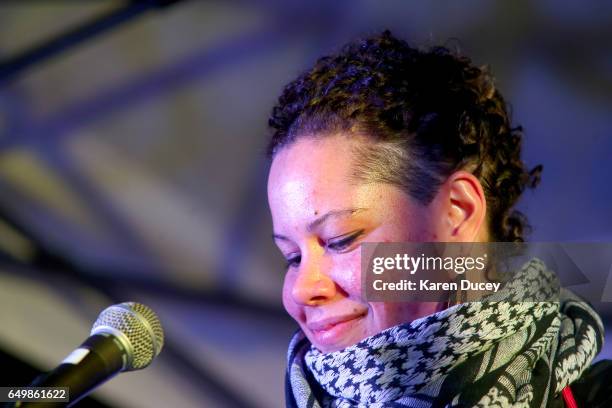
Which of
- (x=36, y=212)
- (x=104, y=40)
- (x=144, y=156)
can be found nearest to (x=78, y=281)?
(x=36, y=212)

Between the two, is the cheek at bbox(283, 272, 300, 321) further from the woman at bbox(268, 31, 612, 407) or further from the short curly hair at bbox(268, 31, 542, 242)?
the short curly hair at bbox(268, 31, 542, 242)

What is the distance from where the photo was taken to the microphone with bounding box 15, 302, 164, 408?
67cm

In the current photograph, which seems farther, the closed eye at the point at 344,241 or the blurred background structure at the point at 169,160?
the blurred background structure at the point at 169,160

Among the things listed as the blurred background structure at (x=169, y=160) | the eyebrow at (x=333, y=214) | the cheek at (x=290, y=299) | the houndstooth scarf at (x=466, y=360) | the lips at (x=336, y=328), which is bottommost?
the houndstooth scarf at (x=466, y=360)

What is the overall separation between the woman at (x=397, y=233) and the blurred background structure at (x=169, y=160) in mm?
720

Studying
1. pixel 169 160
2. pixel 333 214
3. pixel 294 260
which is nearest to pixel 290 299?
pixel 294 260

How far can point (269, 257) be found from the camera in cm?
180

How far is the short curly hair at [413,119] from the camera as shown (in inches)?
38.8

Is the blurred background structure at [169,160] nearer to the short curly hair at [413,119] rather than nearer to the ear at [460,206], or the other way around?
the short curly hair at [413,119]

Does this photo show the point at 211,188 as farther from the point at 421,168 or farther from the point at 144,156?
the point at 421,168

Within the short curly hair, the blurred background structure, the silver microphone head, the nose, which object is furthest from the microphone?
the blurred background structure

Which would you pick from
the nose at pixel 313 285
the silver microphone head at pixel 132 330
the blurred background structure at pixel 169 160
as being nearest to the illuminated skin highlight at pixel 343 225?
the nose at pixel 313 285

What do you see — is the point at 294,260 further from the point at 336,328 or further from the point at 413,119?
the point at 413,119

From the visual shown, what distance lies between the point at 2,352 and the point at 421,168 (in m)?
1.30
